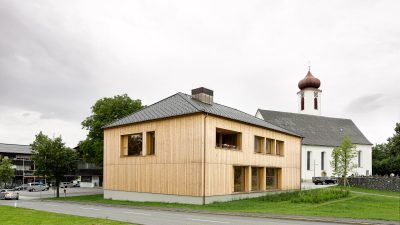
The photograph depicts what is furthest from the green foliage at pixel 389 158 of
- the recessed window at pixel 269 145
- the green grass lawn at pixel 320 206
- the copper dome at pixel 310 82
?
the green grass lawn at pixel 320 206

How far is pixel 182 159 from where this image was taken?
31781 millimetres

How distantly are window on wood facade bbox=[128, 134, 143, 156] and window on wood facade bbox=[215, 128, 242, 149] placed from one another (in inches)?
271

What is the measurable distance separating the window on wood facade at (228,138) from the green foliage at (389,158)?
3517 centimetres

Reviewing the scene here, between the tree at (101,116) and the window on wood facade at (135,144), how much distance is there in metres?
15.6

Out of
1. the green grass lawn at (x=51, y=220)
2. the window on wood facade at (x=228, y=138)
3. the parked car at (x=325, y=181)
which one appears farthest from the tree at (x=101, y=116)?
the green grass lawn at (x=51, y=220)

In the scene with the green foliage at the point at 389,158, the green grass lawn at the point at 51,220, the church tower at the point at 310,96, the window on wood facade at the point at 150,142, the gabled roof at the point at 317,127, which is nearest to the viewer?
the green grass lawn at the point at 51,220

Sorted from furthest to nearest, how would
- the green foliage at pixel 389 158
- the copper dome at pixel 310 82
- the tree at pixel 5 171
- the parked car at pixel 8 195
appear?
the copper dome at pixel 310 82
the tree at pixel 5 171
the green foliage at pixel 389 158
the parked car at pixel 8 195

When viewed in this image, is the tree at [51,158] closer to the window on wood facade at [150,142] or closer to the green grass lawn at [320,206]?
the window on wood facade at [150,142]

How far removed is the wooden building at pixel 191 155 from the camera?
102 feet

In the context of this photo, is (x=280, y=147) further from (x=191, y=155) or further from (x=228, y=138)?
(x=191, y=155)

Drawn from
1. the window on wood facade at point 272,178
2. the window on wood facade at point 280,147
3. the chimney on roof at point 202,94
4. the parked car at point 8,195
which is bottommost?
the parked car at point 8,195

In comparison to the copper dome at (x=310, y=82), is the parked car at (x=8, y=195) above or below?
below

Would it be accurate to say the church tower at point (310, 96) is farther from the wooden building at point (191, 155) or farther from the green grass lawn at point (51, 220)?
the green grass lawn at point (51, 220)

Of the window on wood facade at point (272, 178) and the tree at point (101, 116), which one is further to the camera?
the tree at point (101, 116)
